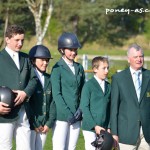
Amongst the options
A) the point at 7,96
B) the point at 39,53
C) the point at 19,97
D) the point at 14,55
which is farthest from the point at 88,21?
the point at 7,96

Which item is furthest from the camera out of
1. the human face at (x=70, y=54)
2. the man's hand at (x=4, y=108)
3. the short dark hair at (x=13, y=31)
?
the human face at (x=70, y=54)

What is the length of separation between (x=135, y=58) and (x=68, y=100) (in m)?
1.32

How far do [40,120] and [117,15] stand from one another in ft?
→ 163

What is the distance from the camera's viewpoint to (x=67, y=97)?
702 cm

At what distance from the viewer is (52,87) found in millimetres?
7000

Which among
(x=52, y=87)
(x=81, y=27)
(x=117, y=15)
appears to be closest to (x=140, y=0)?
(x=117, y=15)

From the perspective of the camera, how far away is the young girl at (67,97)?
696cm

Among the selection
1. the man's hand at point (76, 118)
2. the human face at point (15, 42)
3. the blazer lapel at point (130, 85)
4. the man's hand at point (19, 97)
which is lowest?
the man's hand at point (76, 118)

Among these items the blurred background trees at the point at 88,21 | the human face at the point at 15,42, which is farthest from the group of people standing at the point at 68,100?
the blurred background trees at the point at 88,21

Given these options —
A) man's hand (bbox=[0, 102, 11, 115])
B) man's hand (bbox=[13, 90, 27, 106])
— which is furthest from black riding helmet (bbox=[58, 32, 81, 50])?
man's hand (bbox=[0, 102, 11, 115])

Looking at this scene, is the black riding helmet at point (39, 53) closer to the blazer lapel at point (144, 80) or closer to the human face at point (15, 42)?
the human face at point (15, 42)

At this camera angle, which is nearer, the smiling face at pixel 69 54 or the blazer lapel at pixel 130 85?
the blazer lapel at pixel 130 85

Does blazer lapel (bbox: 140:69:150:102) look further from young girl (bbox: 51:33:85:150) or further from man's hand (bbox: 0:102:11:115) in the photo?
man's hand (bbox: 0:102:11:115)

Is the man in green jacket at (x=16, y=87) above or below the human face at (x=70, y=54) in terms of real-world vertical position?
below
